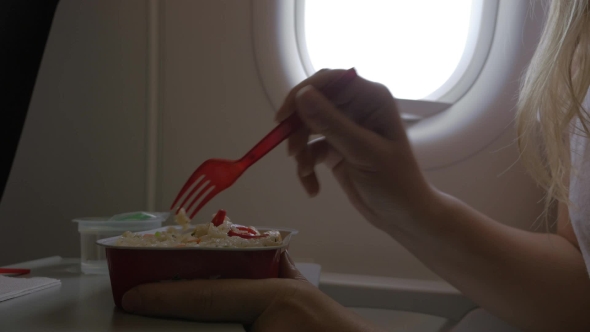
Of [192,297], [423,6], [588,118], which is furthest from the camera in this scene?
[423,6]

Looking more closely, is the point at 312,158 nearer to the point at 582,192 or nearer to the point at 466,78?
the point at 582,192

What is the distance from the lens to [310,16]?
3.79ft

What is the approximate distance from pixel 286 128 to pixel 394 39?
66cm

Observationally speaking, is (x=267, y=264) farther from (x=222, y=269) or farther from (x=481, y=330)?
(x=481, y=330)

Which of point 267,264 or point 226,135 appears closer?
point 267,264

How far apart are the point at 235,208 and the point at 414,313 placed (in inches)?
18.2

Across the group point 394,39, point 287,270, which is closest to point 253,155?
point 287,270

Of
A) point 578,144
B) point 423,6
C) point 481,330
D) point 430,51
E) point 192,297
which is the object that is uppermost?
point 423,6

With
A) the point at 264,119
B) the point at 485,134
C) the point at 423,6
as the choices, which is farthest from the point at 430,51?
the point at 264,119

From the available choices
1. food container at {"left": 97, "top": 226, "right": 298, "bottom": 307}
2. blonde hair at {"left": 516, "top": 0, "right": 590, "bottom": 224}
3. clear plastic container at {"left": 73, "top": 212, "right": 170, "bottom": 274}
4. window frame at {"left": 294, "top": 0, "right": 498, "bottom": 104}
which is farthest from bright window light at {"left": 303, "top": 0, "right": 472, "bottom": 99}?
food container at {"left": 97, "top": 226, "right": 298, "bottom": 307}

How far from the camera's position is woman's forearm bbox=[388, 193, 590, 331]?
2.67 ft

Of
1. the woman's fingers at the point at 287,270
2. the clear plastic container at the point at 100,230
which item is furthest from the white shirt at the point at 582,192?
the clear plastic container at the point at 100,230

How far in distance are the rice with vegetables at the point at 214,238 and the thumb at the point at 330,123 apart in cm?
13

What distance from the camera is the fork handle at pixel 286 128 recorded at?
23.3 inches
